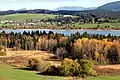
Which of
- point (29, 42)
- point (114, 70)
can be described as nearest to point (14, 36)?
point (29, 42)

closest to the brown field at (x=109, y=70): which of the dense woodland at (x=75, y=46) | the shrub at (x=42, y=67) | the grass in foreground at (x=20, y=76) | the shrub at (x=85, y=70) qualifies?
the shrub at (x=85, y=70)

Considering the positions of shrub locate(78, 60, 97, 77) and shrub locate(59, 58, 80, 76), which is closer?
shrub locate(78, 60, 97, 77)

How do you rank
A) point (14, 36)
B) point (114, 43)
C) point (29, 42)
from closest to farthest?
point (114, 43), point (29, 42), point (14, 36)

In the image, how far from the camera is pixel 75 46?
11306 cm

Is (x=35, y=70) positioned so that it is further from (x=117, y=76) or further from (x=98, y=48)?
(x=98, y=48)

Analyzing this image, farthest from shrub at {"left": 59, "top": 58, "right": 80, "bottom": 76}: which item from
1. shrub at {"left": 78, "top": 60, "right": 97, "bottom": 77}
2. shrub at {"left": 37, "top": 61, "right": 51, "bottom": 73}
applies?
shrub at {"left": 37, "top": 61, "right": 51, "bottom": 73}

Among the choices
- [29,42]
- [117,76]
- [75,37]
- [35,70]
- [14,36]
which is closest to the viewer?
[117,76]

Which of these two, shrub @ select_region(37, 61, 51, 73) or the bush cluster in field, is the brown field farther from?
shrub @ select_region(37, 61, 51, 73)

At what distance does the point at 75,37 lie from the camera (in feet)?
429

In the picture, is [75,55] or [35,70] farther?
[75,55]

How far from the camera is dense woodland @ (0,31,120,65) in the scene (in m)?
104

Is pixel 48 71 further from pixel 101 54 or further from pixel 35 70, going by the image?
pixel 101 54

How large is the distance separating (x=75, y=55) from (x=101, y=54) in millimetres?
11006

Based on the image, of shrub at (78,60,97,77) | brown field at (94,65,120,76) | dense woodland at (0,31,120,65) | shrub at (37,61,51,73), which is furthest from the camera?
dense woodland at (0,31,120,65)
